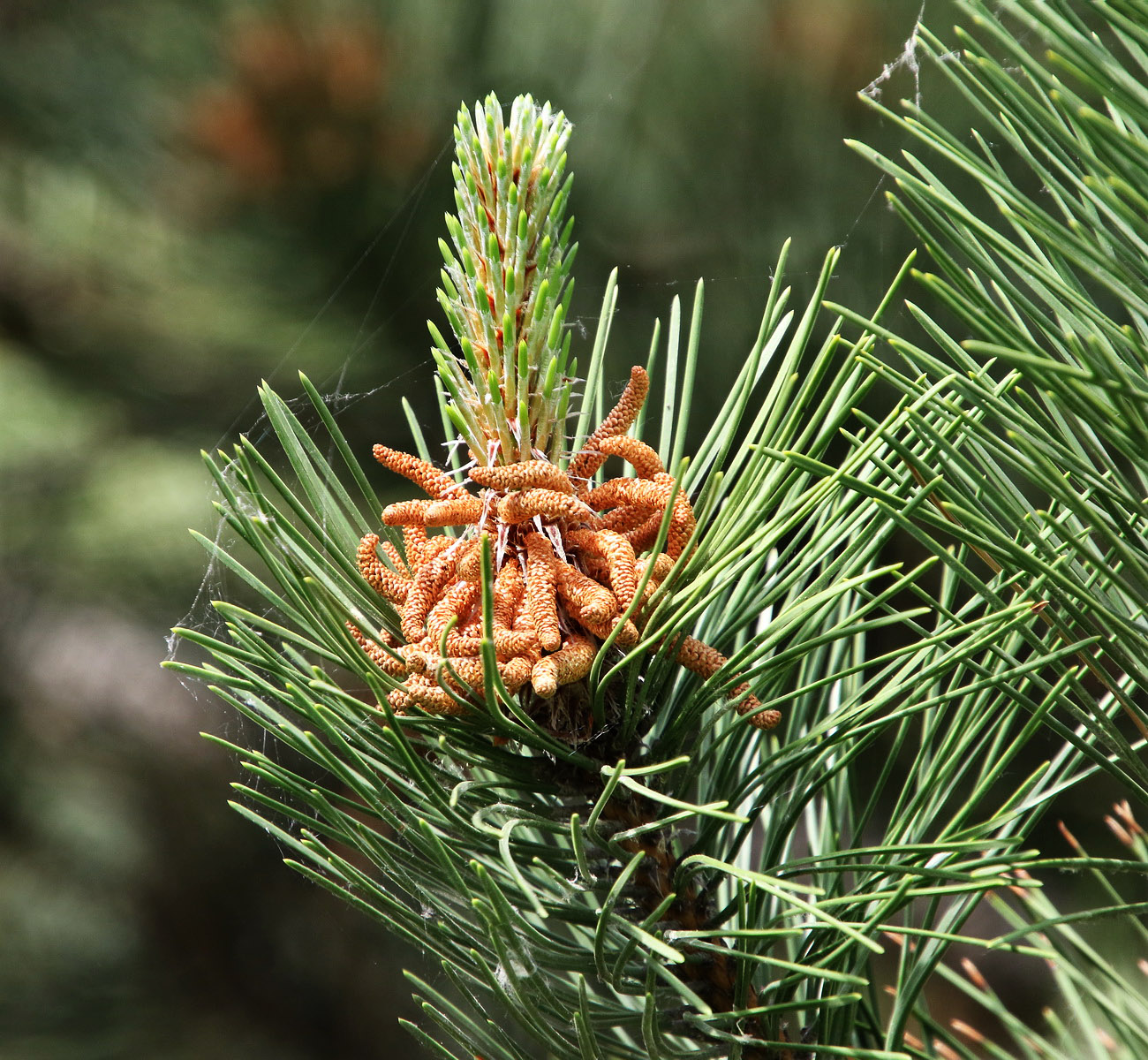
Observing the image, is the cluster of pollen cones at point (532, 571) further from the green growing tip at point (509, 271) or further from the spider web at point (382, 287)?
the spider web at point (382, 287)

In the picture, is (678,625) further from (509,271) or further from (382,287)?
(382,287)

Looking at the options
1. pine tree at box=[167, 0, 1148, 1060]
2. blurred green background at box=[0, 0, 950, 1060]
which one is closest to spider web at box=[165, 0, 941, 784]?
blurred green background at box=[0, 0, 950, 1060]

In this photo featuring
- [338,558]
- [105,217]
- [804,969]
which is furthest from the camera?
[105,217]

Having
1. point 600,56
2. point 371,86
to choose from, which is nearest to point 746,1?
point 600,56

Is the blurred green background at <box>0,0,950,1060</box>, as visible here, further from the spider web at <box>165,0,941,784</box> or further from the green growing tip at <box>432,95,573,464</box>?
the green growing tip at <box>432,95,573,464</box>

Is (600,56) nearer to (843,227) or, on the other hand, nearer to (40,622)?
(843,227)
